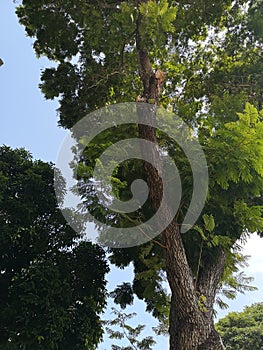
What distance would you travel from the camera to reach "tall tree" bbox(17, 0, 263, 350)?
454 centimetres

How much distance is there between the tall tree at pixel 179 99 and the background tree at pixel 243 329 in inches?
251

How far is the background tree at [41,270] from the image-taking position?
595 centimetres

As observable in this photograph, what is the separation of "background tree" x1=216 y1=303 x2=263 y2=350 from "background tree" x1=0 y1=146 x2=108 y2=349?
700 cm

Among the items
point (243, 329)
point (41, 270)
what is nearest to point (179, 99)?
point (41, 270)

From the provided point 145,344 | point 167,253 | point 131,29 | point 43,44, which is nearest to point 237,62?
point 131,29

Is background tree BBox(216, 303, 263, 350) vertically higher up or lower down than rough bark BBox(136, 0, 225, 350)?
higher up

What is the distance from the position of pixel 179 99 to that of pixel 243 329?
8825 mm

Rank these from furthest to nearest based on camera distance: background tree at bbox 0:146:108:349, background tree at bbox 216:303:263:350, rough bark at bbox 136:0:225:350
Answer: background tree at bbox 216:303:263:350, background tree at bbox 0:146:108:349, rough bark at bbox 136:0:225:350

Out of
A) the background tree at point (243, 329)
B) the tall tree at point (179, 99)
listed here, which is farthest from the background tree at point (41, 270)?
the background tree at point (243, 329)

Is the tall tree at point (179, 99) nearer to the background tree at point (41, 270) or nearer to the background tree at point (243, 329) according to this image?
the background tree at point (41, 270)

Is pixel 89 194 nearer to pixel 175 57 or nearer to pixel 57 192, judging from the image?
pixel 57 192

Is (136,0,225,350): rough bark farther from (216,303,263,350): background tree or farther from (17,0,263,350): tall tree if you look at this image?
(216,303,263,350): background tree

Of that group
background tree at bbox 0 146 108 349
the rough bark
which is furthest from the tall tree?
background tree at bbox 0 146 108 349

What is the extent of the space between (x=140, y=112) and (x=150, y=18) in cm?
124
